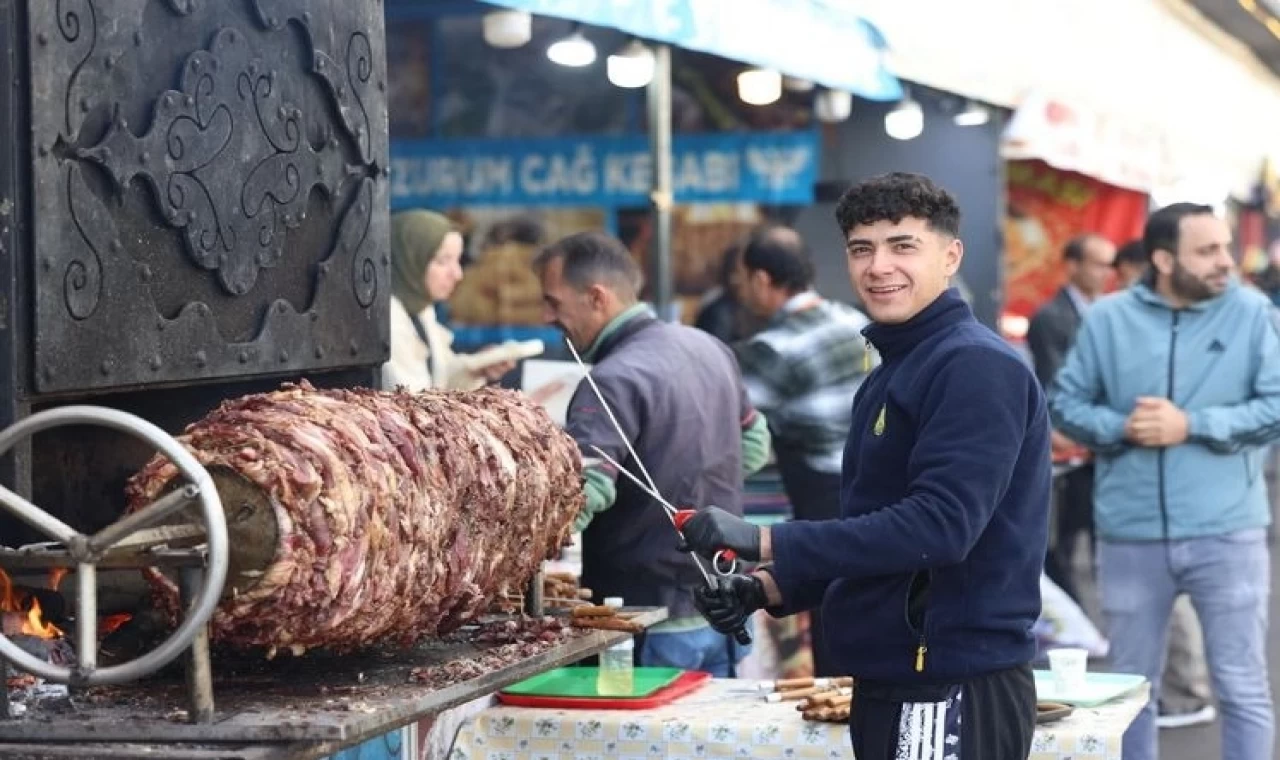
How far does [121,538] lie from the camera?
342 cm

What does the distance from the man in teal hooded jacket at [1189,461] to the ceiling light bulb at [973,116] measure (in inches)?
218

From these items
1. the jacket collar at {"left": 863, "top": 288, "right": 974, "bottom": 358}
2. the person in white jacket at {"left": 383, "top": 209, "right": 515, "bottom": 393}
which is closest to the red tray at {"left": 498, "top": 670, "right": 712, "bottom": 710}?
the jacket collar at {"left": 863, "top": 288, "right": 974, "bottom": 358}

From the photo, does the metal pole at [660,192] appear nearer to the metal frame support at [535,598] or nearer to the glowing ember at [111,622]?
the metal frame support at [535,598]

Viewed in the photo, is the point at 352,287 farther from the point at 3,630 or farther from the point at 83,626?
the point at 83,626

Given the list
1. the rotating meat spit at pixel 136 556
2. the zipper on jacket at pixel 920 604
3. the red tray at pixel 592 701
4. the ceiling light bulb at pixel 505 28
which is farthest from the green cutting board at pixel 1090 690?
the ceiling light bulb at pixel 505 28

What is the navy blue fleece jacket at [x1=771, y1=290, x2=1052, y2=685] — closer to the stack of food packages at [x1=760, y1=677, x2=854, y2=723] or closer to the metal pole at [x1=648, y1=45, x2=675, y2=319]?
the stack of food packages at [x1=760, y1=677, x2=854, y2=723]

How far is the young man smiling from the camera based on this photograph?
14.3ft

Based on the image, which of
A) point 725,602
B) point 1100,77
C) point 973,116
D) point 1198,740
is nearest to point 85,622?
point 725,602

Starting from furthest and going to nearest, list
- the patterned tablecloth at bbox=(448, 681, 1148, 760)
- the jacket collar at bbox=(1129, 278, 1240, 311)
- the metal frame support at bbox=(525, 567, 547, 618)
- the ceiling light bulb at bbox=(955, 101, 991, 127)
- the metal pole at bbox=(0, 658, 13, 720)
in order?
1. the ceiling light bulb at bbox=(955, 101, 991, 127)
2. the jacket collar at bbox=(1129, 278, 1240, 311)
3. the patterned tablecloth at bbox=(448, 681, 1148, 760)
4. the metal frame support at bbox=(525, 567, 547, 618)
5. the metal pole at bbox=(0, 658, 13, 720)

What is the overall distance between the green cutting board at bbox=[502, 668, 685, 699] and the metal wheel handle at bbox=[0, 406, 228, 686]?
2410 millimetres

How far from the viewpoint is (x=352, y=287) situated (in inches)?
210

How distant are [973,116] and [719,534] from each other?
9.44 meters

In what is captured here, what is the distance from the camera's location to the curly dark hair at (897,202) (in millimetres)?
4582

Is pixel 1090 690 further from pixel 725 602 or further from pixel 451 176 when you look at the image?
pixel 451 176
